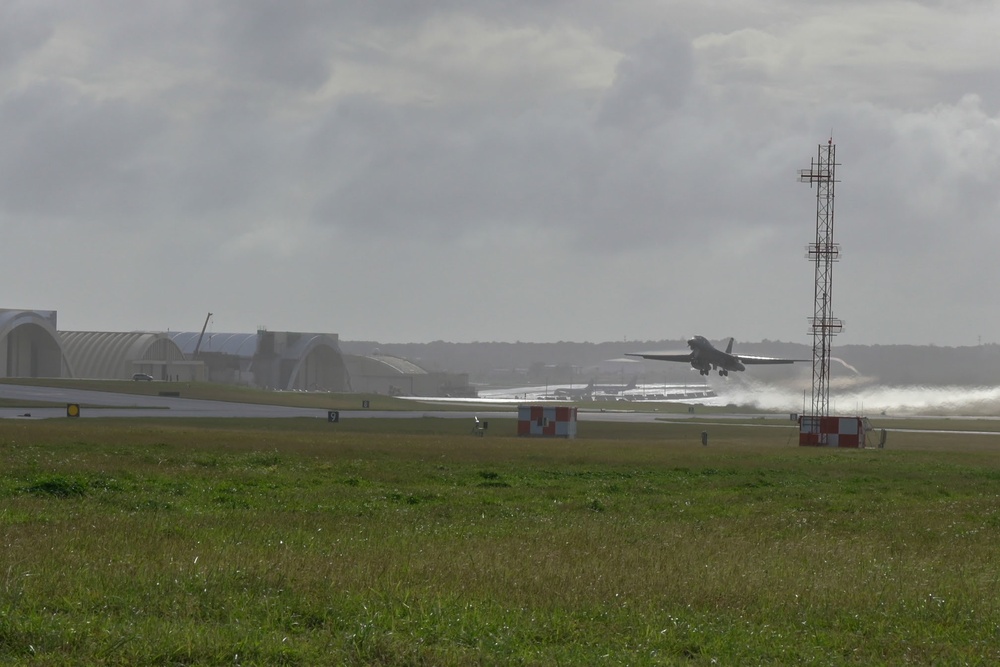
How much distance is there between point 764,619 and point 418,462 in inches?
925

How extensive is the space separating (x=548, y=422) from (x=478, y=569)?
1965 inches

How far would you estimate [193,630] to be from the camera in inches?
371

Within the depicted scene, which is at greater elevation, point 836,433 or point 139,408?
point 836,433

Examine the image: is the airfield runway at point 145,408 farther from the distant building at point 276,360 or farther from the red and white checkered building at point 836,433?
the distant building at point 276,360

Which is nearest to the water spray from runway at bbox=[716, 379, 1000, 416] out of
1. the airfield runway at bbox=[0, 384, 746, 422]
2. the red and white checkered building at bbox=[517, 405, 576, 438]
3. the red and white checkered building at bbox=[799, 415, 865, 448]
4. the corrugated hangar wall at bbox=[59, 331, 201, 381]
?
the airfield runway at bbox=[0, 384, 746, 422]

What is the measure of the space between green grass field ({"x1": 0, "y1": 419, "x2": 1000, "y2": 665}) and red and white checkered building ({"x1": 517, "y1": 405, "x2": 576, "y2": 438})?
32.1 meters

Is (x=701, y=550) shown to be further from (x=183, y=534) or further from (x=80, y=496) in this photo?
(x=80, y=496)

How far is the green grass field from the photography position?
9539 mm

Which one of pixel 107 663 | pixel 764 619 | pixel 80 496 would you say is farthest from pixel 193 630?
pixel 80 496

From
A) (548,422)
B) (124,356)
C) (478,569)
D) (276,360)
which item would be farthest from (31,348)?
(478,569)

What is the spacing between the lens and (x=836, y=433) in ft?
193

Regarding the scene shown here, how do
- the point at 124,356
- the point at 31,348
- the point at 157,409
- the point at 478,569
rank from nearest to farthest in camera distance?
the point at 478,569 < the point at 157,409 < the point at 31,348 < the point at 124,356

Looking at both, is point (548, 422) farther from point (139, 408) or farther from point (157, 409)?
point (139, 408)

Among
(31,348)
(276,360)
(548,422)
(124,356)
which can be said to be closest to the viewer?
(548,422)
